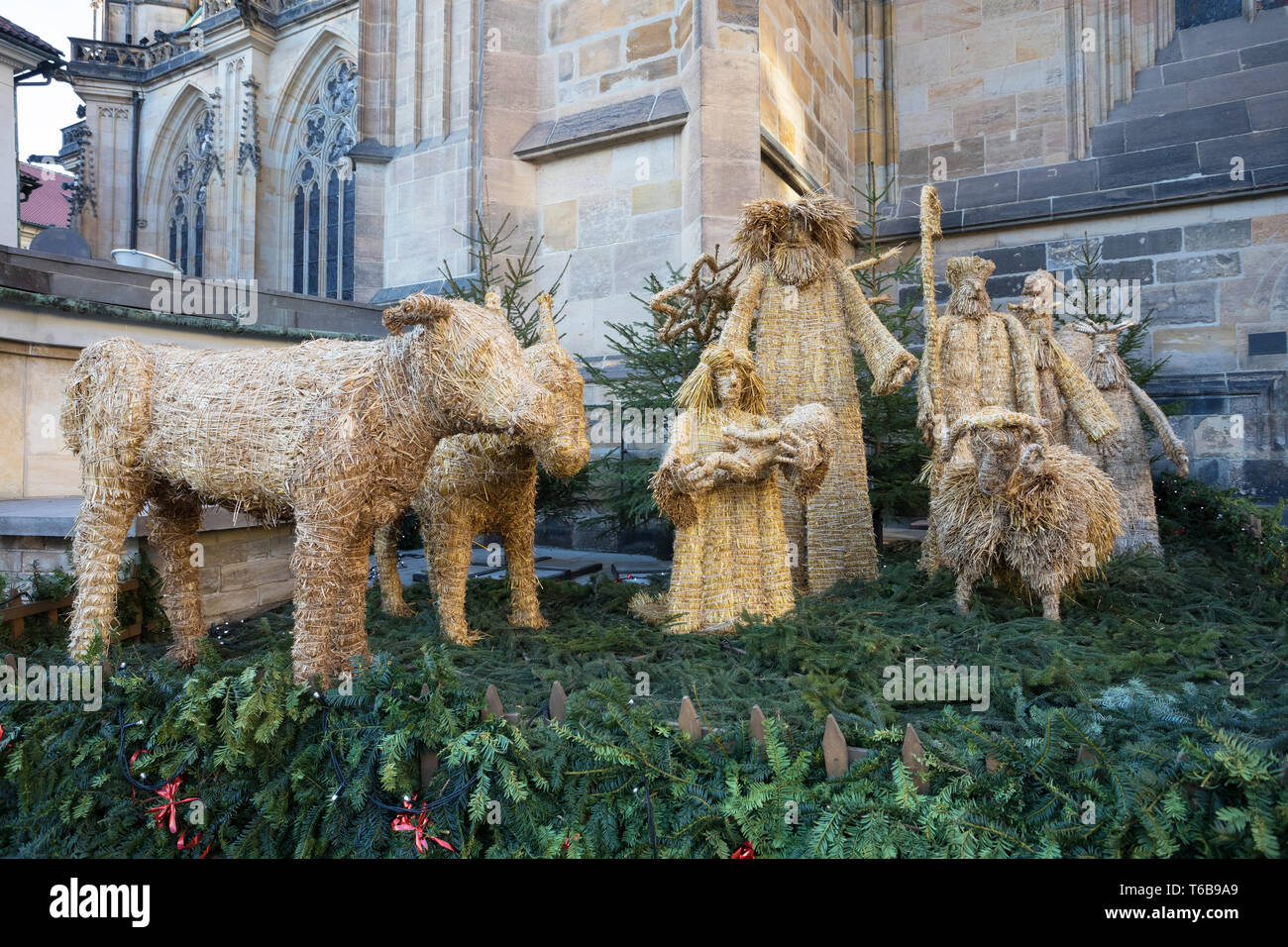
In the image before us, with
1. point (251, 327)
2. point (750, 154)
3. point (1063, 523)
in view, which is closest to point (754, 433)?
point (1063, 523)

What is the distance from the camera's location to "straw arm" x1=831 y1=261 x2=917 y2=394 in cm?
405

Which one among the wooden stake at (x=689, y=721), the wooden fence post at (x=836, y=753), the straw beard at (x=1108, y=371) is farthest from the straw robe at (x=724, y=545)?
the straw beard at (x=1108, y=371)

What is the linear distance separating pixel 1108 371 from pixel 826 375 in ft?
7.50

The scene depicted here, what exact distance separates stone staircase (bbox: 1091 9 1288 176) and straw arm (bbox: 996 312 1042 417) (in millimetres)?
5313

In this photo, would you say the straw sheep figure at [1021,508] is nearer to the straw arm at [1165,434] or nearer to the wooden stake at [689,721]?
the straw arm at [1165,434]

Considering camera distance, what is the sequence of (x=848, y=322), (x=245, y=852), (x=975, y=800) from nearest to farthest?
(x=975, y=800)
(x=245, y=852)
(x=848, y=322)

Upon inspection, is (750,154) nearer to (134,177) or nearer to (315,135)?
(315,135)

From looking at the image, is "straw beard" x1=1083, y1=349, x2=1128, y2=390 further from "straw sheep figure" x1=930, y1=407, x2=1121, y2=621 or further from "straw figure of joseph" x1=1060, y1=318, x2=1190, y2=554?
"straw sheep figure" x1=930, y1=407, x2=1121, y2=621

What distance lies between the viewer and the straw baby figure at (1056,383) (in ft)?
13.8

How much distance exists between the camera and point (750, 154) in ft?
22.7

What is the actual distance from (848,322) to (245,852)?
3820 mm

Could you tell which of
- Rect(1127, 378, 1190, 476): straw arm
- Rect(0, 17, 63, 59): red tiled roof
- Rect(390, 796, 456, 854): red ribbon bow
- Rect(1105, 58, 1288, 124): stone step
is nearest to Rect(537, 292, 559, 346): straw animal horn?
Rect(390, 796, 456, 854): red ribbon bow

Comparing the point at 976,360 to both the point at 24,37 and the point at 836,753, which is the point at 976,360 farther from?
the point at 24,37

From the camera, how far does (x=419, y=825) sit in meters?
2.29
